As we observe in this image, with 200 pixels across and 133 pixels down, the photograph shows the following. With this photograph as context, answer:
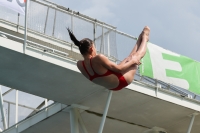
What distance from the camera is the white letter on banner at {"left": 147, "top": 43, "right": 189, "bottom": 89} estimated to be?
1778cm

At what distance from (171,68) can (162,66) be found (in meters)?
0.43

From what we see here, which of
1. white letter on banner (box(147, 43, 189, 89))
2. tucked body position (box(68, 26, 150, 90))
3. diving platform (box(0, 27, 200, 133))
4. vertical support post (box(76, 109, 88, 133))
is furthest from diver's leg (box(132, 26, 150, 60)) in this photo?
vertical support post (box(76, 109, 88, 133))

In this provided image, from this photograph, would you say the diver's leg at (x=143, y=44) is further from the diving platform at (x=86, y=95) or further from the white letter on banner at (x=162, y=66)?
the white letter on banner at (x=162, y=66)

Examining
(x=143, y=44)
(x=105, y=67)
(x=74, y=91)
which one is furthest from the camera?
(x=74, y=91)

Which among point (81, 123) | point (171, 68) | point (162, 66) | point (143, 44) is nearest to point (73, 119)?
point (81, 123)

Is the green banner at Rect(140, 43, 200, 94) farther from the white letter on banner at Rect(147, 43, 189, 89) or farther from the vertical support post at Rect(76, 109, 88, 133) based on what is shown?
the vertical support post at Rect(76, 109, 88, 133)

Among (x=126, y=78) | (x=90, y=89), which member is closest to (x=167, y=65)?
(x=90, y=89)

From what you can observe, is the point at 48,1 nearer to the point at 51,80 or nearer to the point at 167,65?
the point at 51,80

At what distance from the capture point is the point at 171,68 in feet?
59.8

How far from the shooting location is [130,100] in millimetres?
17688

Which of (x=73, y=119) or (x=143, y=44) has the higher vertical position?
(x=73, y=119)

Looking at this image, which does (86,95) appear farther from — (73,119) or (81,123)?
(81,123)

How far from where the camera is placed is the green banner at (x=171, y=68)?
17609 mm

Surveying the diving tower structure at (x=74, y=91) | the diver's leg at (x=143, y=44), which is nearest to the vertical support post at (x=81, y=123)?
the diving tower structure at (x=74, y=91)
